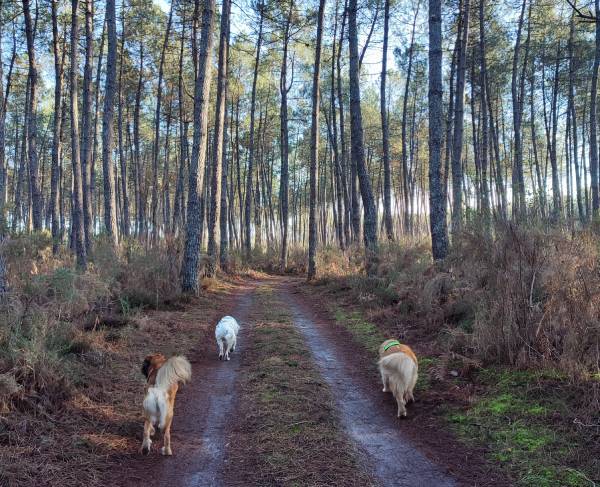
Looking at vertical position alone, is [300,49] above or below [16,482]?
above

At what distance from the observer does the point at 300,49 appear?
24188mm

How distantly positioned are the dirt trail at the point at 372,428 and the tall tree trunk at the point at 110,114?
9.34 metres

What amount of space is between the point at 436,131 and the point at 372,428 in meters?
7.46

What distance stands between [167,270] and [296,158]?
103ft

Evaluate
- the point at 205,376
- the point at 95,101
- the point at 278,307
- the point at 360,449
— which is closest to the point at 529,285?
the point at 360,449

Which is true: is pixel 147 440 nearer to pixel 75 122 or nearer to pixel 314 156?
pixel 75 122

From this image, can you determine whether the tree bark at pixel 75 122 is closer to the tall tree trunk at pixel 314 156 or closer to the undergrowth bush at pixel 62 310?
the undergrowth bush at pixel 62 310

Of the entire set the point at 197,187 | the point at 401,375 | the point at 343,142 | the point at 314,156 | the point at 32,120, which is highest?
the point at 343,142

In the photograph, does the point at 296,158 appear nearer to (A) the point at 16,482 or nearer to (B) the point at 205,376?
(B) the point at 205,376

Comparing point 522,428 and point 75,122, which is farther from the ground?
point 75,122

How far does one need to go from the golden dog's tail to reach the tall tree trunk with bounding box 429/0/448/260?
7.15m

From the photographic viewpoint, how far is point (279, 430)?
4168 millimetres

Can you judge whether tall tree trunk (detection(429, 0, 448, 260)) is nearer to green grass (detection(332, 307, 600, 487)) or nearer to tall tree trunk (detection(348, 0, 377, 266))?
tall tree trunk (detection(348, 0, 377, 266))

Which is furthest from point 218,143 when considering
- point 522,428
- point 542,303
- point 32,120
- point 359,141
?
point 522,428
